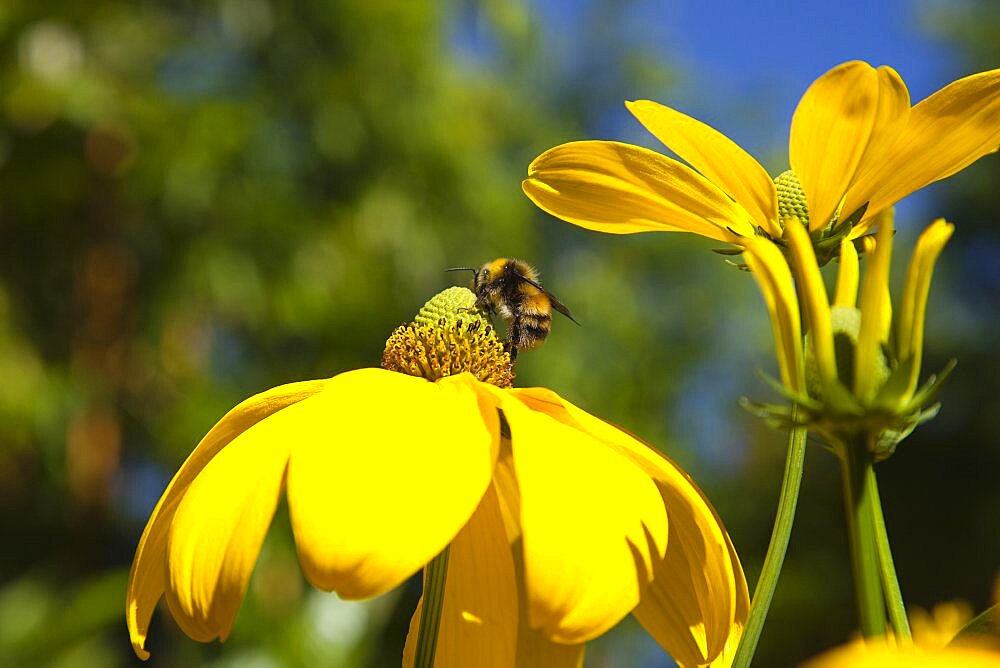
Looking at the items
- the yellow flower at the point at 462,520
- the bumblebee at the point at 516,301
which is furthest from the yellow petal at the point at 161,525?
the bumblebee at the point at 516,301

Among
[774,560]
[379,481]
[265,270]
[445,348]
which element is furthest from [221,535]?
[265,270]

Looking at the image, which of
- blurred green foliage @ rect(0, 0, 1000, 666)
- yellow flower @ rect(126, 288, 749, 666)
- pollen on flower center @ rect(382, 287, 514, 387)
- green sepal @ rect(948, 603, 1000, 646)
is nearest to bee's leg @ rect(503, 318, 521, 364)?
pollen on flower center @ rect(382, 287, 514, 387)

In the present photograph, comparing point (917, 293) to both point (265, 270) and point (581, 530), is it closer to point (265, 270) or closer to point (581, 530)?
point (581, 530)

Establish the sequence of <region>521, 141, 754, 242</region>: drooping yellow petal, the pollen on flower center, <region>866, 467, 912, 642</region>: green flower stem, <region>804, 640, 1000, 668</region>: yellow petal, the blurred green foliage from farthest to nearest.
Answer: the blurred green foliage → the pollen on flower center → <region>521, 141, 754, 242</region>: drooping yellow petal → <region>866, 467, 912, 642</region>: green flower stem → <region>804, 640, 1000, 668</region>: yellow petal

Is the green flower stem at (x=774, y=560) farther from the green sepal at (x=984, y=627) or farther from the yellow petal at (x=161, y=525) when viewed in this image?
the yellow petal at (x=161, y=525)

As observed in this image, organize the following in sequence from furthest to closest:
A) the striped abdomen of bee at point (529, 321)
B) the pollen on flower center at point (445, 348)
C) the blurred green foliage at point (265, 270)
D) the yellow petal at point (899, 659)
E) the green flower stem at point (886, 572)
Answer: the blurred green foliage at point (265, 270)
the striped abdomen of bee at point (529, 321)
the pollen on flower center at point (445, 348)
the green flower stem at point (886, 572)
the yellow petal at point (899, 659)

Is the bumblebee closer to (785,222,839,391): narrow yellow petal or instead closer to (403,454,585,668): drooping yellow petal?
(403,454,585,668): drooping yellow petal

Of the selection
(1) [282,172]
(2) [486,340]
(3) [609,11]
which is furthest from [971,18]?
(2) [486,340]
